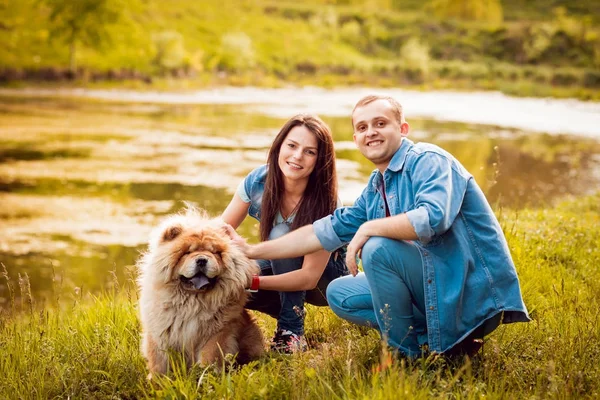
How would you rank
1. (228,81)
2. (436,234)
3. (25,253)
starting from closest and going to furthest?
(436,234), (25,253), (228,81)

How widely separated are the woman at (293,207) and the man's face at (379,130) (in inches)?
24.1

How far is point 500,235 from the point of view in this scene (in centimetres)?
284

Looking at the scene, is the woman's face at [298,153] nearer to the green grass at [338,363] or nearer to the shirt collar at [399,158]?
the shirt collar at [399,158]

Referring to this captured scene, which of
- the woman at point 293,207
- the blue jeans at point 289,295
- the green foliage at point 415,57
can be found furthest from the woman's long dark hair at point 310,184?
the green foliage at point 415,57

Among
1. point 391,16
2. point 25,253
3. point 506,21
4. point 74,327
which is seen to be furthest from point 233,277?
point 506,21

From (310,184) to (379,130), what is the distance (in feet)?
2.83

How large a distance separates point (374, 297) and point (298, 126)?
4.16 ft

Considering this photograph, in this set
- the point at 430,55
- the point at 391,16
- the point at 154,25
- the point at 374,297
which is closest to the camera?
the point at 374,297

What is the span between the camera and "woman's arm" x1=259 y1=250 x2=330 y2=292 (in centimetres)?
350

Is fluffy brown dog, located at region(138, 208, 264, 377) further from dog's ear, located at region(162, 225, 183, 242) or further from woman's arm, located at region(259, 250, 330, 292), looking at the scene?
woman's arm, located at region(259, 250, 330, 292)

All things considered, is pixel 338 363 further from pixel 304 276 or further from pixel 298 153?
pixel 298 153

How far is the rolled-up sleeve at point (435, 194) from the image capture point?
2617 mm

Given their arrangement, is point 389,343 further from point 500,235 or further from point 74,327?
point 74,327

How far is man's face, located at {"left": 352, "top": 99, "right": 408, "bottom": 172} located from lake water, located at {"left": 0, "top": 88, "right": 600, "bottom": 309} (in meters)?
1.81
